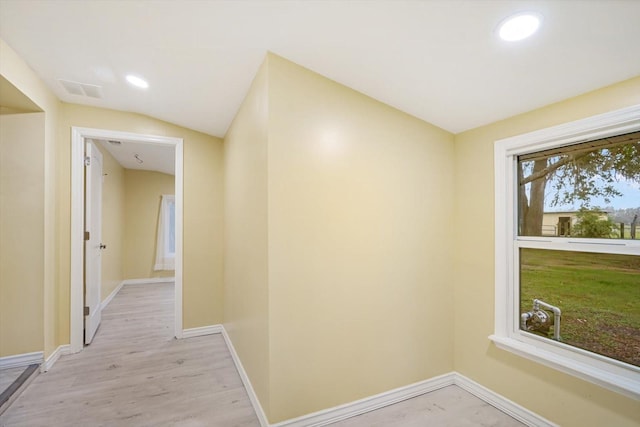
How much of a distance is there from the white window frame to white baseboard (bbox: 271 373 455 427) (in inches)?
22.5

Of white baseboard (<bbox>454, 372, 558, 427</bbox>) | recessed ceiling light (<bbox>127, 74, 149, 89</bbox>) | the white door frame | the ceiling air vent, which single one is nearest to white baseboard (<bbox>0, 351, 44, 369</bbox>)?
the white door frame

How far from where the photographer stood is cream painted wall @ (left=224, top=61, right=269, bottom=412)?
1.76 meters

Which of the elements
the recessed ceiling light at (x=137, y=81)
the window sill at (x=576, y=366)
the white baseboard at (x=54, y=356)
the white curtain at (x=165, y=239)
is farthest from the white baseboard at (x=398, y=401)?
the white curtain at (x=165, y=239)

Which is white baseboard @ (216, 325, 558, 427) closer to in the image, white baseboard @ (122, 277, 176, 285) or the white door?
the white door

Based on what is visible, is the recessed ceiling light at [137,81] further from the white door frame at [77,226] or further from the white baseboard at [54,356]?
the white baseboard at [54,356]

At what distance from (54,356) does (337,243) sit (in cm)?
285

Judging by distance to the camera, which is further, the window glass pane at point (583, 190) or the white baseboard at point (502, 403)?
the white baseboard at point (502, 403)

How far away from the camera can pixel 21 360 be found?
242cm

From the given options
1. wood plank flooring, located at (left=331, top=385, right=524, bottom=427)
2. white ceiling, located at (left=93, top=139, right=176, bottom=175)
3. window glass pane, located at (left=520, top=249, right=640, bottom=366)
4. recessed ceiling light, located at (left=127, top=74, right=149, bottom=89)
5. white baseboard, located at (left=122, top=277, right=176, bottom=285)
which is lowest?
white baseboard, located at (left=122, top=277, right=176, bottom=285)

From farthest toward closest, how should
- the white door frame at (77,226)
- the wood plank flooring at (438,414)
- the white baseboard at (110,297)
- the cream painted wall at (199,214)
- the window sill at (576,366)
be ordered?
the white baseboard at (110,297), the cream painted wall at (199,214), the white door frame at (77,226), the wood plank flooring at (438,414), the window sill at (576,366)

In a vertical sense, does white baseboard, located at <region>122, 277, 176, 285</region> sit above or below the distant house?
below

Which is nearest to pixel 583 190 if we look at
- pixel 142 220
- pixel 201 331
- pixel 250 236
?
pixel 250 236

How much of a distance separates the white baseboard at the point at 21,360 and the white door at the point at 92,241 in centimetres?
46

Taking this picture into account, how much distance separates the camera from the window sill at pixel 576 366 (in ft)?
4.79
